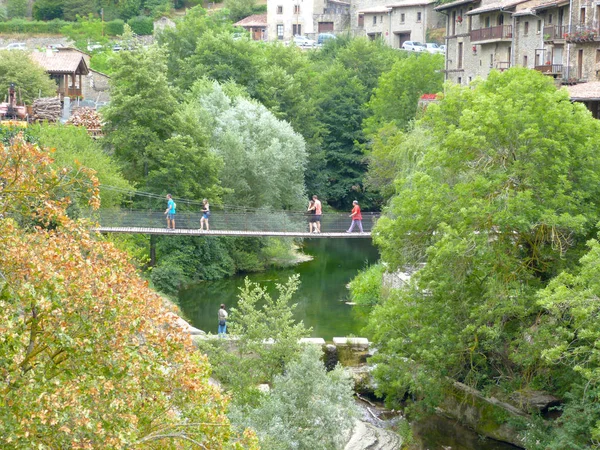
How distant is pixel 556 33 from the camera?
152ft

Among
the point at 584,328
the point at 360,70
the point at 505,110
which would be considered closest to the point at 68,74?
the point at 360,70

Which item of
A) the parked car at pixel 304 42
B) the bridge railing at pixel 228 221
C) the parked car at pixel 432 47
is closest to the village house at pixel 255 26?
the parked car at pixel 304 42

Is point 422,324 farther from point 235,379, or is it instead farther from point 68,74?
point 68,74

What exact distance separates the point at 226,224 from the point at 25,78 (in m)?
25.4

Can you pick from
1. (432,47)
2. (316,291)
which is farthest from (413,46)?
(316,291)

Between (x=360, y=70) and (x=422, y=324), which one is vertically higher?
(x=360, y=70)

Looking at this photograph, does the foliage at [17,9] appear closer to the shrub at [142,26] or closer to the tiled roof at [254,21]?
the shrub at [142,26]

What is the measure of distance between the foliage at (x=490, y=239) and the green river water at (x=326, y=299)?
1.33m

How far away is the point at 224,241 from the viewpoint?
4281 centimetres

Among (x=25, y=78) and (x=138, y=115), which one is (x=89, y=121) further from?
(x=25, y=78)

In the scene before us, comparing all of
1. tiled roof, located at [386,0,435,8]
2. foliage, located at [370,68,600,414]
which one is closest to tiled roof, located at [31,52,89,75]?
tiled roof, located at [386,0,435,8]

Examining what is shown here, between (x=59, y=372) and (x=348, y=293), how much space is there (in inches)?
1123

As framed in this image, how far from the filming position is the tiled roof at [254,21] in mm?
96250

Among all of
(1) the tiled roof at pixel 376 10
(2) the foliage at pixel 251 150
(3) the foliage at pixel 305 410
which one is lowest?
(3) the foliage at pixel 305 410
